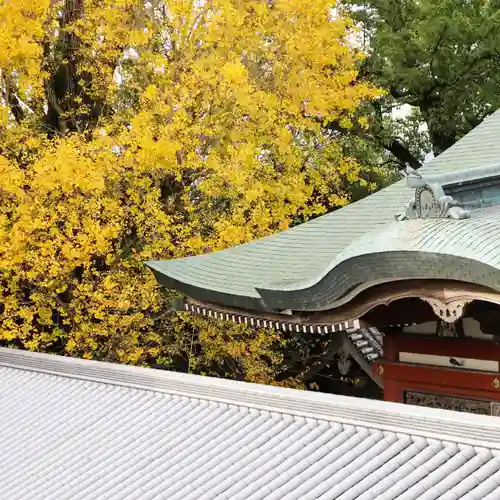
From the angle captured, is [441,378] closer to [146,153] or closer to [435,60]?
[146,153]

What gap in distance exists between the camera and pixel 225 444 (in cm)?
516

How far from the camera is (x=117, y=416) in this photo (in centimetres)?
610

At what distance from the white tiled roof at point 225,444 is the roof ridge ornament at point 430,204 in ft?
5.82

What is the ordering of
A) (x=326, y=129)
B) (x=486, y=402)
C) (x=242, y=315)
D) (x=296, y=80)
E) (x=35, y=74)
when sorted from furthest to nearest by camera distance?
(x=326, y=129) < (x=296, y=80) < (x=35, y=74) < (x=242, y=315) < (x=486, y=402)

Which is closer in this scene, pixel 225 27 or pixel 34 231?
pixel 34 231

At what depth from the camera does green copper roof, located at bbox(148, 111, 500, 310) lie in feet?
26.0

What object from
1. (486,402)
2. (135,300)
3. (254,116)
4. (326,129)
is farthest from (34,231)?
(326,129)

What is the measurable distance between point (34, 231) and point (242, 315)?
3504 mm

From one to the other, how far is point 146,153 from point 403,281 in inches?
202

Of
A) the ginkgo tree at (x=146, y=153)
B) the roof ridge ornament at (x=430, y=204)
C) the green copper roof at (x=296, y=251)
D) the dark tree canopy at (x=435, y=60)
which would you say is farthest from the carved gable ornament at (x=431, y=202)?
the dark tree canopy at (x=435, y=60)

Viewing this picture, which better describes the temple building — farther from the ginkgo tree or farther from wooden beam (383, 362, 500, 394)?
the ginkgo tree

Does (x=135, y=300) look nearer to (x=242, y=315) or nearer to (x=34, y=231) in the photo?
(x=34, y=231)

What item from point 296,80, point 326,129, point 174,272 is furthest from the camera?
point 326,129

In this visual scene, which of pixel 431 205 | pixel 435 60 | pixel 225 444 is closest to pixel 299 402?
pixel 225 444
